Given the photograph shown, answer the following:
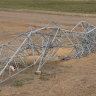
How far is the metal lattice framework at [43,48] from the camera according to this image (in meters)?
10.9

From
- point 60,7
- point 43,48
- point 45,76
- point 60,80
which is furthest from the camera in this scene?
point 60,7

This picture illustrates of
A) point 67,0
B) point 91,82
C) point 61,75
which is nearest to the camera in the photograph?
point 91,82

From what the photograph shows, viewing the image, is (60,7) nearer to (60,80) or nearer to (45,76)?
(45,76)

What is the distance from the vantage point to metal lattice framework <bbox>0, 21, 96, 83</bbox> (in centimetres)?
1091

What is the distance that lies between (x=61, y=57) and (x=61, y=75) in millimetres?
2366

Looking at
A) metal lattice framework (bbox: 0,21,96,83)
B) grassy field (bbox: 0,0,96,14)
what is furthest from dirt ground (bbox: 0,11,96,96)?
grassy field (bbox: 0,0,96,14)

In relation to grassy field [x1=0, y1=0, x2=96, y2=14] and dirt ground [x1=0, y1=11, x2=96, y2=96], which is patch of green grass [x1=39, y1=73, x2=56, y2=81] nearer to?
dirt ground [x1=0, y1=11, x2=96, y2=96]

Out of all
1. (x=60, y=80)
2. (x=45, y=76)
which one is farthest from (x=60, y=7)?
(x=60, y=80)

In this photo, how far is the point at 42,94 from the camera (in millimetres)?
8539

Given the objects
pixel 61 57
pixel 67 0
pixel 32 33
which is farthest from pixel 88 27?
pixel 67 0

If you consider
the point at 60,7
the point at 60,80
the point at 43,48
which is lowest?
the point at 60,80

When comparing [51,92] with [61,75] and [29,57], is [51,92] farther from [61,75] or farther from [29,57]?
[29,57]

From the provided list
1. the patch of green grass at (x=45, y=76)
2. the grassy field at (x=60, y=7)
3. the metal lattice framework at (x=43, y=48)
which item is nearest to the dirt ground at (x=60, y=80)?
the patch of green grass at (x=45, y=76)

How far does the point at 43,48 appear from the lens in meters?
11.5
